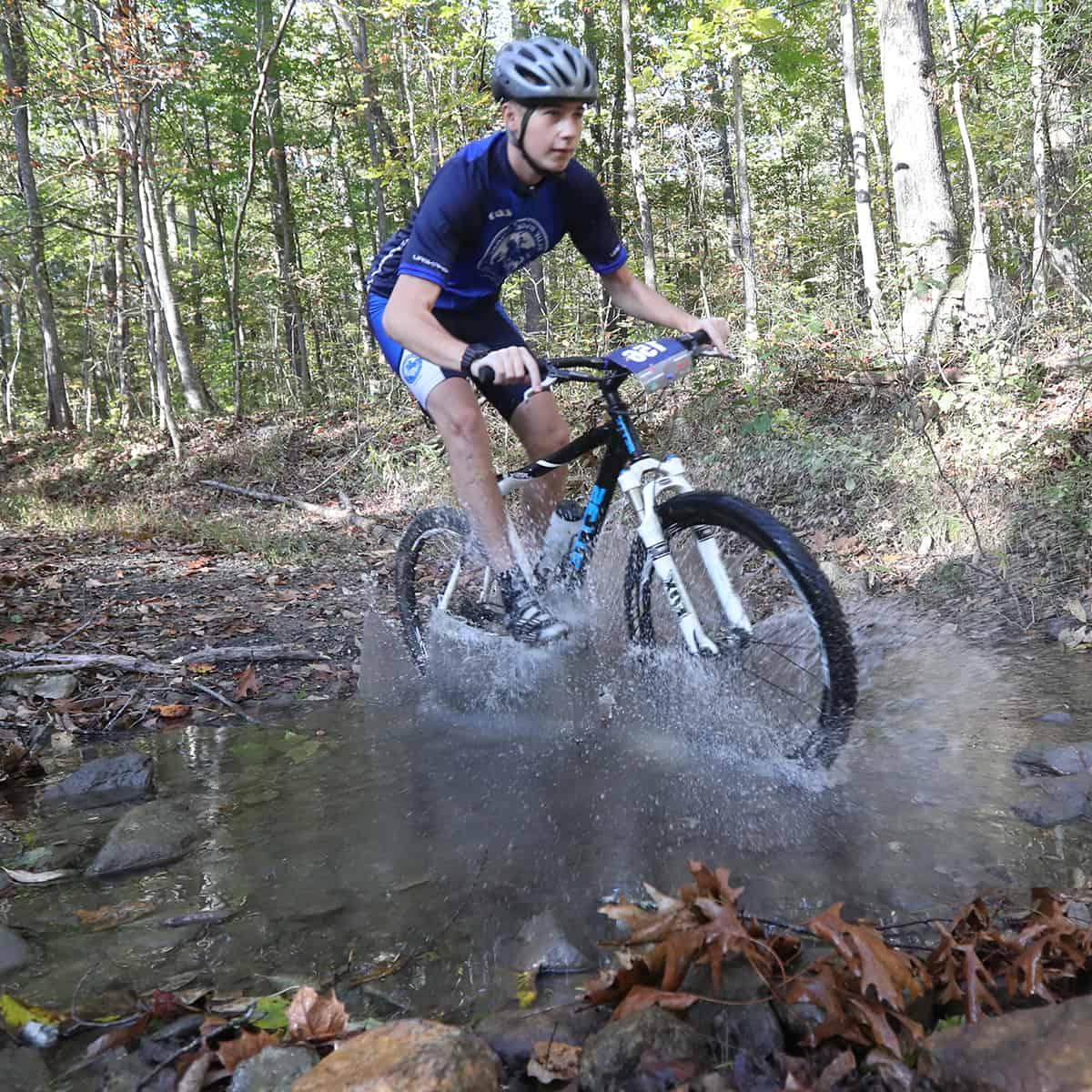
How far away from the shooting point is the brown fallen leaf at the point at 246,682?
12.9 feet

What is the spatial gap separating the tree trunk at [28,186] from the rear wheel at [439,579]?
1188cm

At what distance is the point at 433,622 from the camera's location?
421 centimetres

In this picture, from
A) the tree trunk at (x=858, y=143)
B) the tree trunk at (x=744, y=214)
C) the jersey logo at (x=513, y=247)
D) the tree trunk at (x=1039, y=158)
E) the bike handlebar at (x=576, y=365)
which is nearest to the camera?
the bike handlebar at (x=576, y=365)

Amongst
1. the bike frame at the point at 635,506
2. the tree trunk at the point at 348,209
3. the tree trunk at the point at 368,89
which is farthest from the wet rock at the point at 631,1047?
the tree trunk at the point at 348,209

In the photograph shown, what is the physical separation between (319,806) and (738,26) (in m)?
9.80

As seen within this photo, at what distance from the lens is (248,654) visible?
4309mm

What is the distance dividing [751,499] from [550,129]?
3617 mm

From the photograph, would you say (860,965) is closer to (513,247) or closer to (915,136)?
(513,247)

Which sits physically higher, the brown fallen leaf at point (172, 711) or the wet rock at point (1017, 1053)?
the brown fallen leaf at point (172, 711)

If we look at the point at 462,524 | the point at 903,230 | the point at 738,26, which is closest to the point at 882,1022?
the point at 462,524

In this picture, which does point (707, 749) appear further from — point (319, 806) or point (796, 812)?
point (319, 806)

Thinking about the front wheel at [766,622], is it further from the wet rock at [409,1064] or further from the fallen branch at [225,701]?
the fallen branch at [225,701]

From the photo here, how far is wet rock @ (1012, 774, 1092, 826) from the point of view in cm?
213

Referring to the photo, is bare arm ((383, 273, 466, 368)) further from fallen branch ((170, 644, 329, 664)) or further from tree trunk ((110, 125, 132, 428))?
tree trunk ((110, 125, 132, 428))
